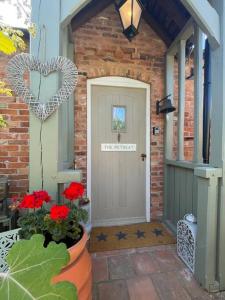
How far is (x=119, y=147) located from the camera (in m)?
2.73

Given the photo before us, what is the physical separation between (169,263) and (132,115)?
1.87m

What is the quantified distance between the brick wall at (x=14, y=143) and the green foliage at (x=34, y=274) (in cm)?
186

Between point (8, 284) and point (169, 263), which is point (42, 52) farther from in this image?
point (169, 263)

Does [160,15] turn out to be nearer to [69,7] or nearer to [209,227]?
[69,7]

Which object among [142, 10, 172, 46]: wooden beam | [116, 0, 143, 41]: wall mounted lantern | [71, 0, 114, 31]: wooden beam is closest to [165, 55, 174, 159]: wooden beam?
[142, 10, 172, 46]: wooden beam

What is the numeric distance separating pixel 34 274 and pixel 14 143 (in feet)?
6.52

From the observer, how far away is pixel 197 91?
204 cm

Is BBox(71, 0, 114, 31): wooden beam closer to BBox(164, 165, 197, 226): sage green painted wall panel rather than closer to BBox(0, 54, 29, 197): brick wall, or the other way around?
BBox(0, 54, 29, 197): brick wall

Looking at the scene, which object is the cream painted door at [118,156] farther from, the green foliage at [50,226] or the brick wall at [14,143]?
the green foliage at [50,226]

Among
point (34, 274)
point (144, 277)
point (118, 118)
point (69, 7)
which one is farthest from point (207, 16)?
point (144, 277)

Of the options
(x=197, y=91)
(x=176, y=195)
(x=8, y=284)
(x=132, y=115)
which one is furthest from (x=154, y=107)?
(x=8, y=284)

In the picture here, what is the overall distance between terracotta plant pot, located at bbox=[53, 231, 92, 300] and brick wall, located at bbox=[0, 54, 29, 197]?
1.42 metres

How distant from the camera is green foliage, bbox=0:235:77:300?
45 cm

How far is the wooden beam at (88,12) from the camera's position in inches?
95.0
